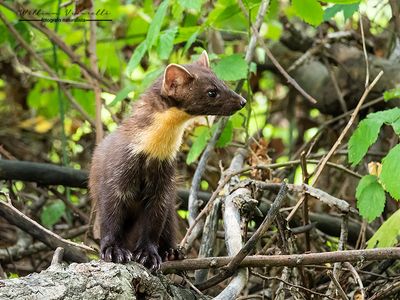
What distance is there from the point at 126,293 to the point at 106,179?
1.13 m

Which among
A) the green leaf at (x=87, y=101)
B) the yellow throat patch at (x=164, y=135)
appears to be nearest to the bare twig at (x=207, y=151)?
the yellow throat patch at (x=164, y=135)

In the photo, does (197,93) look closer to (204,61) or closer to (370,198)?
(204,61)

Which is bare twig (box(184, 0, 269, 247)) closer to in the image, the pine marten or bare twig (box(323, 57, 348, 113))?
the pine marten

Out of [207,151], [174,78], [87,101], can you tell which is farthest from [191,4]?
[87,101]

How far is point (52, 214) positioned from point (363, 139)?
2.68 metres

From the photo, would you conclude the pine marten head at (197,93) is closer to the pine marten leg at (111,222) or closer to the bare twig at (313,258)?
the pine marten leg at (111,222)

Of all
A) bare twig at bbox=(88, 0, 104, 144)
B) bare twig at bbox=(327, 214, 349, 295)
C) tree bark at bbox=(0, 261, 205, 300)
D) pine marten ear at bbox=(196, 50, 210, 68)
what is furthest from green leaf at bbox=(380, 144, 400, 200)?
bare twig at bbox=(88, 0, 104, 144)

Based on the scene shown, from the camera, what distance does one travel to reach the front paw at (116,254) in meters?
4.23

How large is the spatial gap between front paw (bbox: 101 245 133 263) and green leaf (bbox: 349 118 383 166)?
4.13 ft

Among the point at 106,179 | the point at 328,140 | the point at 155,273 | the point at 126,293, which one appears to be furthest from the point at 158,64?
the point at 126,293

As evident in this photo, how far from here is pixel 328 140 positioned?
7051 mm

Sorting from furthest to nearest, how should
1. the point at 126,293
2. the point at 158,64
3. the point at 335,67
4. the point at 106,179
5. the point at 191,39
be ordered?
the point at 158,64 < the point at 335,67 < the point at 191,39 < the point at 106,179 < the point at 126,293

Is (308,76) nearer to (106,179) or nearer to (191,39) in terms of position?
(191,39)

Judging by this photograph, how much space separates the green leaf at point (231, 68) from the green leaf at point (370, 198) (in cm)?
100
